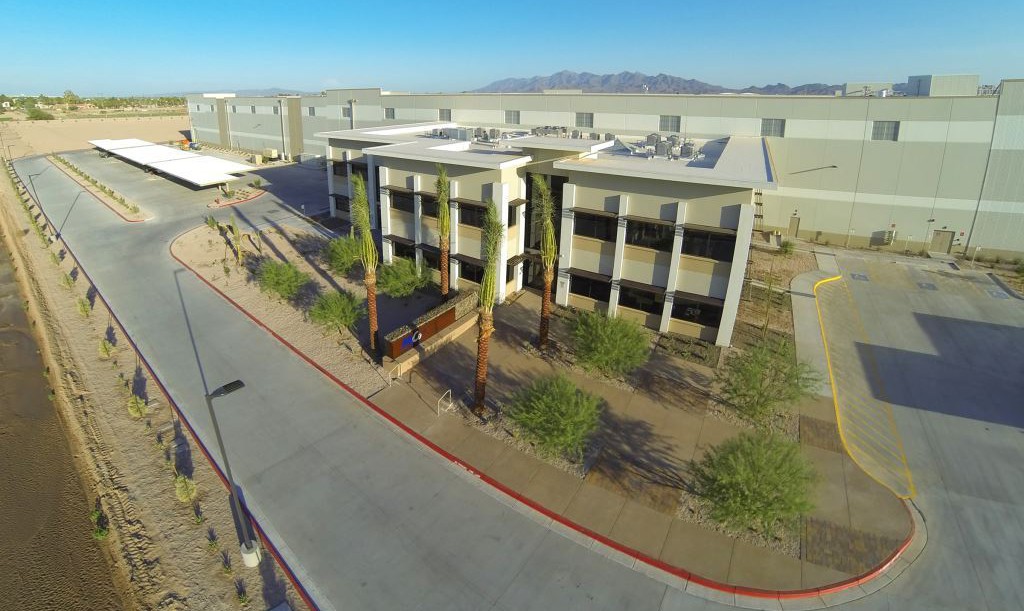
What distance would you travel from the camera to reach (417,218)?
33.0 m

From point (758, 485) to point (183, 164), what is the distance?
71646mm

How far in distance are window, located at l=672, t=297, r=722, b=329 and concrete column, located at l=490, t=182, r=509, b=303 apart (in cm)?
1022

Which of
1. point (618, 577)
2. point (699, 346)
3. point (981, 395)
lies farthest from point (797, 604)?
point (981, 395)

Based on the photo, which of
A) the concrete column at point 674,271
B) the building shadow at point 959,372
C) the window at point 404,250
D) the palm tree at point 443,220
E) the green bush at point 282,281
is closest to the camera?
the building shadow at point 959,372

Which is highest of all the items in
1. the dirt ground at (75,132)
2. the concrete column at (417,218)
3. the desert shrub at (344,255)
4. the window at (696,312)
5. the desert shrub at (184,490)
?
the dirt ground at (75,132)

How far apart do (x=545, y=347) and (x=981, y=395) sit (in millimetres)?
20602

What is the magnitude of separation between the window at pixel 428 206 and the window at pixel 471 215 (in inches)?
81.8

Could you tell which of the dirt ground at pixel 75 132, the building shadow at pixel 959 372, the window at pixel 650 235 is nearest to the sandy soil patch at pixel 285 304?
the window at pixel 650 235

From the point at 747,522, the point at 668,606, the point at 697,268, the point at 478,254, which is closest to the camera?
the point at 668,606

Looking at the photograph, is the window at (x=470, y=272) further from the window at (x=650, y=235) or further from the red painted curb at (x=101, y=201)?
the red painted curb at (x=101, y=201)

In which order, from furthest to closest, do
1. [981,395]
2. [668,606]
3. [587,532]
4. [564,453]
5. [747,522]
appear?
[981,395] < [564,453] < [587,532] < [747,522] < [668,606]

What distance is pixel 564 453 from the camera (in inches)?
757

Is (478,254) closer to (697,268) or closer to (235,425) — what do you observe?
(697,268)

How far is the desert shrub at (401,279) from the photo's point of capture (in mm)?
31078
